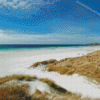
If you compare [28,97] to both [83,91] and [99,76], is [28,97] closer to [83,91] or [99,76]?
[83,91]

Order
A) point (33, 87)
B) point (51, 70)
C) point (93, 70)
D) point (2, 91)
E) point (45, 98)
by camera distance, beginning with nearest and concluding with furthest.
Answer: point (2, 91)
point (45, 98)
point (33, 87)
point (93, 70)
point (51, 70)

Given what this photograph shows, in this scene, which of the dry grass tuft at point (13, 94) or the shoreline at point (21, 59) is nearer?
the dry grass tuft at point (13, 94)

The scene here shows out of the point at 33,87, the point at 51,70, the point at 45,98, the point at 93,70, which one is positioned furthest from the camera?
the point at 51,70

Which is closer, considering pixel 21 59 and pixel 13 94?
pixel 13 94

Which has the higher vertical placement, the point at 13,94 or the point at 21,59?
the point at 13,94

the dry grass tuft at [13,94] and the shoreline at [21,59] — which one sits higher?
the dry grass tuft at [13,94]

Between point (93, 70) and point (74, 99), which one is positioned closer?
point (74, 99)

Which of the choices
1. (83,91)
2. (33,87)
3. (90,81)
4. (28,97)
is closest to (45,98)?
(28,97)

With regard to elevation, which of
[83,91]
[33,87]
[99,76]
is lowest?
[83,91]

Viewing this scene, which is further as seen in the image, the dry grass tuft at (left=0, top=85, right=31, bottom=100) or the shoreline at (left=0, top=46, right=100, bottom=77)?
the shoreline at (left=0, top=46, right=100, bottom=77)

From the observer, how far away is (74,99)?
3.14 metres

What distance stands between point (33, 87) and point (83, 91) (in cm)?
254

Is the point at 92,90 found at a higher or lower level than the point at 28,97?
lower

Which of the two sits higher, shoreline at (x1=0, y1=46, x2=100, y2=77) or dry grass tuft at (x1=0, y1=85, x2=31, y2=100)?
dry grass tuft at (x1=0, y1=85, x2=31, y2=100)
